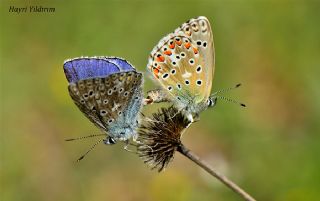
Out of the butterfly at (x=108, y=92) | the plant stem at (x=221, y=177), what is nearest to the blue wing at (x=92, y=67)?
the butterfly at (x=108, y=92)

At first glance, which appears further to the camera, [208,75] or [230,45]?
[230,45]

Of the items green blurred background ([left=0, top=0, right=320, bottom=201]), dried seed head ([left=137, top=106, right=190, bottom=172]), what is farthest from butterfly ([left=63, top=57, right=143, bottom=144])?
green blurred background ([left=0, top=0, right=320, bottom=201])

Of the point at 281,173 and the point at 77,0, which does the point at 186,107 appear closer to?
the point at 281,173

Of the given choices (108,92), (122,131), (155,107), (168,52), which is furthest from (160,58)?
(155,107)

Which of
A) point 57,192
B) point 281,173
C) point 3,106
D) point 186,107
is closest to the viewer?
point 186,107

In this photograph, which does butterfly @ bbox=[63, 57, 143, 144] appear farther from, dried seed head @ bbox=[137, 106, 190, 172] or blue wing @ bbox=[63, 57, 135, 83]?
dried seed head @ bbox=[137, 106, 190, 172]

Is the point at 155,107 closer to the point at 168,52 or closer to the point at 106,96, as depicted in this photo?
the point at 168,52

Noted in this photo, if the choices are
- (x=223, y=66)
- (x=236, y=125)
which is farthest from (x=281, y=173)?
(x=223, y=66)
